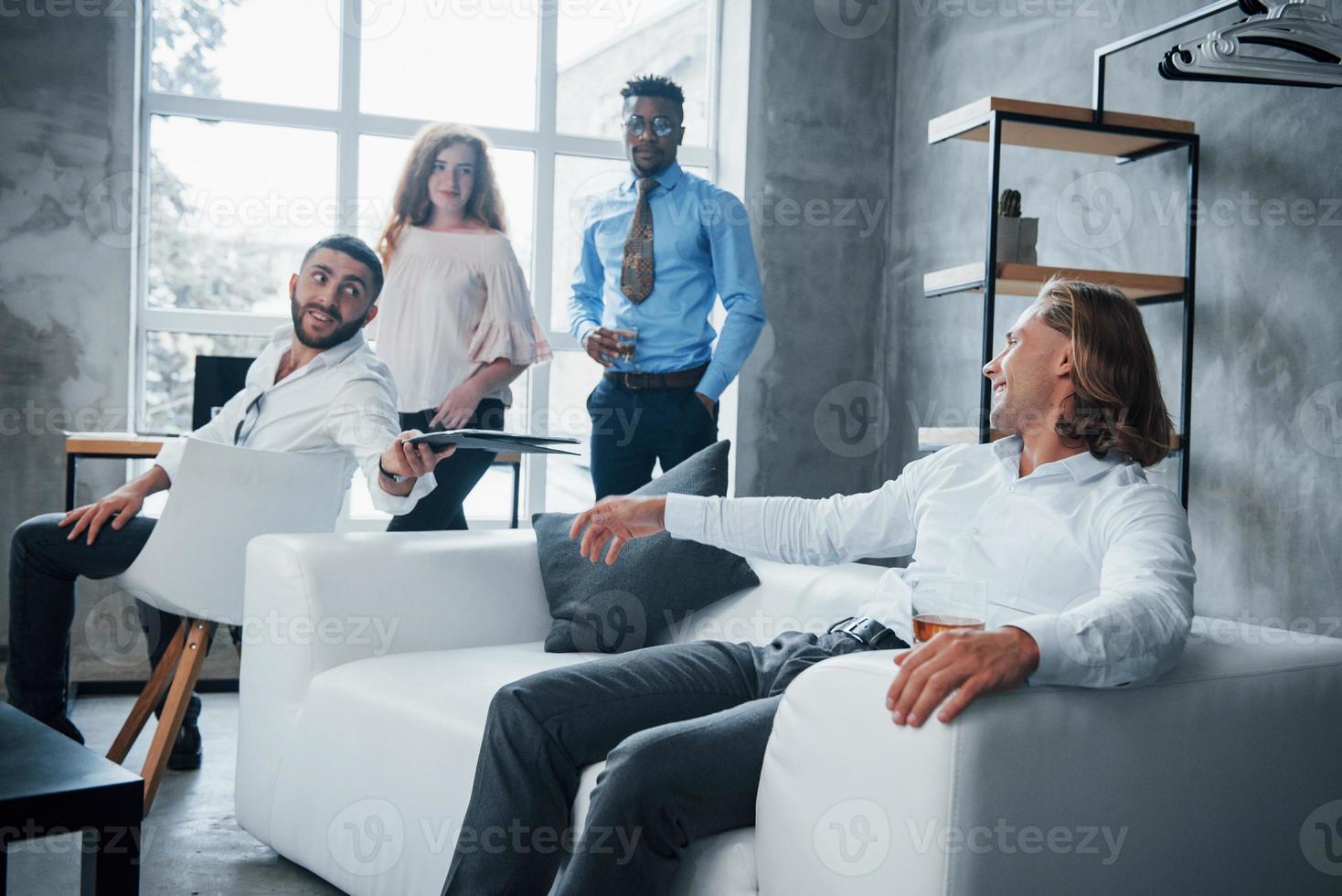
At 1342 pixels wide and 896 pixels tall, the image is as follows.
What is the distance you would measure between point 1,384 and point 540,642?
2.42 m

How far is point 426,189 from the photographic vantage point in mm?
3330

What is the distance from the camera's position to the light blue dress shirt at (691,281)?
3.56 meters

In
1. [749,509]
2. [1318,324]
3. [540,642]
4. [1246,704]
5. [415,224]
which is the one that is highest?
[415,224]

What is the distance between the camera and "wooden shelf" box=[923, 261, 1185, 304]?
3142 mm

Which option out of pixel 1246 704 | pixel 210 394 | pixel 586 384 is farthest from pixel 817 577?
pixel 586 384

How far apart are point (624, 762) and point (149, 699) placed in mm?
1695

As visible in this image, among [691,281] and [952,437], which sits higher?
[691,281]

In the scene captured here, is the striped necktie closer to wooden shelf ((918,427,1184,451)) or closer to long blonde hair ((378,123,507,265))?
long blonde hair ((378,123,507,265))

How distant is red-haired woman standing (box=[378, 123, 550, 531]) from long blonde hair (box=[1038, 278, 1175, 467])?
1.85 metres

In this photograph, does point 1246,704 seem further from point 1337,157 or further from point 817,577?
point 1337,157

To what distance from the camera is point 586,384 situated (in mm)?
4828

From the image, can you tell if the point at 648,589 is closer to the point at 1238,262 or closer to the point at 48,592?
the point at 48,592

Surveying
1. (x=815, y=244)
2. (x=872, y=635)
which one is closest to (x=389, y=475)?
(x=872, y=635)

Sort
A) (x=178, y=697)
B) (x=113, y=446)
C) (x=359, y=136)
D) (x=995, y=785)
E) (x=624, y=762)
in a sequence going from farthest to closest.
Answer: (x=359, y=136) < (x=113, y=446) < (x=178, y=697) < (x=624, y=762) < (x=995, y=785)
